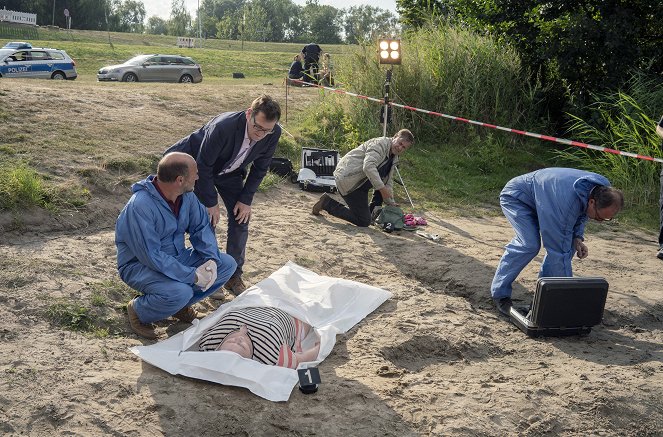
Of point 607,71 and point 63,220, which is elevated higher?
point 607,71

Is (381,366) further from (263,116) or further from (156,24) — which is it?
(156,24)

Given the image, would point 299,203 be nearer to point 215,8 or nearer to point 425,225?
point 425,225

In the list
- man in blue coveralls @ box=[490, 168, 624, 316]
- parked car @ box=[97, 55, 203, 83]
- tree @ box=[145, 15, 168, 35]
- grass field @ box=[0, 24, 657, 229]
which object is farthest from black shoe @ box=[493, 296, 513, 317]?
tree @ box=[145, 15, 168, 35]

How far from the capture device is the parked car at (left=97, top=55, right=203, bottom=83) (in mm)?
24016

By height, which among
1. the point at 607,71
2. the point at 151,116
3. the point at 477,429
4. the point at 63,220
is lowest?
the point at 477,429

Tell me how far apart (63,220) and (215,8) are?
14630 cm

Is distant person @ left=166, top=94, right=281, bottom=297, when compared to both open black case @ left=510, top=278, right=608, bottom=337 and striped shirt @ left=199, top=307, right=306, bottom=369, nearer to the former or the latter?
striped shirt @ left=199, top=307, right=306, bottom=369

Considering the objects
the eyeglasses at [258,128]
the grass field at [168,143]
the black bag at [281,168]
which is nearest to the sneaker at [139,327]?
the eyeglasses at [258,128]

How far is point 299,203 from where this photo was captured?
29.9 feet

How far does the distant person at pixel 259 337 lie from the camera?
4.27m

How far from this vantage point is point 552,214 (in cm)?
533

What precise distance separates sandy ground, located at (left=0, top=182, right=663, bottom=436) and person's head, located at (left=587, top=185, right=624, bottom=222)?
1.04 metres

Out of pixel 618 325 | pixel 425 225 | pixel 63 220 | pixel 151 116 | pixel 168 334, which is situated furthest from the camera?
pixel 151 116

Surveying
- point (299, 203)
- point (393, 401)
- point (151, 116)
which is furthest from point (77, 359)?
point (151, 116)
